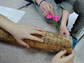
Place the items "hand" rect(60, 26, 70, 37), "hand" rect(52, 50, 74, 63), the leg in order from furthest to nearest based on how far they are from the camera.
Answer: the leg < "hand" rect(60, 26, 70, 37) < "hand" rect(52, 50, 74, 63)

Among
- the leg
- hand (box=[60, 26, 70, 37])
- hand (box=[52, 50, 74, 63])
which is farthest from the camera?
the leg

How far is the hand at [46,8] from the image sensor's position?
76 centimetres

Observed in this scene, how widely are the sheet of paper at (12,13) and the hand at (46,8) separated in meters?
0.17

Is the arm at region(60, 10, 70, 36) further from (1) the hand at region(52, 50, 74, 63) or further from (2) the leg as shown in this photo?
(2) the leg

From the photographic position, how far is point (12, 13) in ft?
2.74

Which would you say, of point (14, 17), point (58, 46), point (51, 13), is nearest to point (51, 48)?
point (58, 46)

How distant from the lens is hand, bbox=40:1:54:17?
756 mm

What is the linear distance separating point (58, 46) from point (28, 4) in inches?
19.5

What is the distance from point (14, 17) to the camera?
0.81 m

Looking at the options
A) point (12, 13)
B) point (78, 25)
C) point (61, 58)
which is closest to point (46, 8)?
point (12, 13)

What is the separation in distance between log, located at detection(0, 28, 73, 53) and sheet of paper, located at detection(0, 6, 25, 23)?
203 millimetres

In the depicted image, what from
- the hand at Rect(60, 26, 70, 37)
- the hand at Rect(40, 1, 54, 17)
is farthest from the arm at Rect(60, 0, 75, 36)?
the hand at Rect(40, 1, 54, 17)

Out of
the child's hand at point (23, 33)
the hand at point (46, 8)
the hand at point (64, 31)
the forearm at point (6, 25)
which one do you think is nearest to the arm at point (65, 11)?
the hand at point (64, 31)

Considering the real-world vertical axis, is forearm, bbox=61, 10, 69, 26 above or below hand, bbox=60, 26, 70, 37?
above
